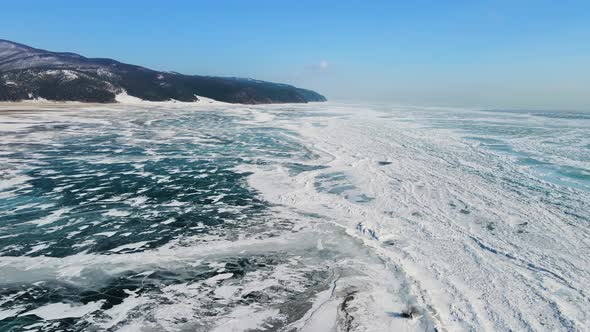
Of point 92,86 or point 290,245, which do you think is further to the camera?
point 92,86

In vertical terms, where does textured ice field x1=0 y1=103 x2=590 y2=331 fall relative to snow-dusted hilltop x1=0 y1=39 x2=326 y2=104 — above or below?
below

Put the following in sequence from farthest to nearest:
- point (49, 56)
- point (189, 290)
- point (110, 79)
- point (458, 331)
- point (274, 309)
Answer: point (49, 56), point (110, 79), point (189, 290), point (274, 309), point (458, 331)

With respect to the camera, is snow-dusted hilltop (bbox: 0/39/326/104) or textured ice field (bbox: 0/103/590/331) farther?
snow-dusted hilltop (bbox: 0/39/326/104)

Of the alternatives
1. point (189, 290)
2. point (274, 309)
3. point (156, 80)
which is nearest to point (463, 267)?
point (274, 309)

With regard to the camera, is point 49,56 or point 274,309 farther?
point 49,56

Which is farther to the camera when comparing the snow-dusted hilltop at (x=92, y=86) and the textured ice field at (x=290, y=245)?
the snow-dusted hilltop at (x=92, y=86)

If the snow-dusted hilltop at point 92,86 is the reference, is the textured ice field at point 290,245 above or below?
below

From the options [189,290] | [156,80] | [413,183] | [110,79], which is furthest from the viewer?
[156,80]

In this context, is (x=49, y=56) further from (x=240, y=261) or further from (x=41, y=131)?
(x=240, y=261)
